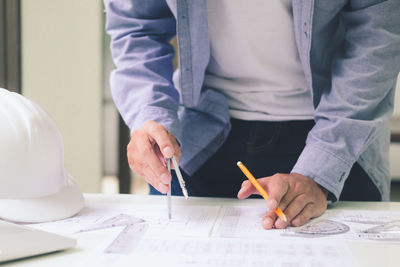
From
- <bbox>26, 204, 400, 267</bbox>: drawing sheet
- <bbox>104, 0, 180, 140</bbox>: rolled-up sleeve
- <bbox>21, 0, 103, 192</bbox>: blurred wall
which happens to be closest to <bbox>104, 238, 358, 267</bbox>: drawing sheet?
<bbox>26, 204, 400, 267</bbox>: drawing sheet

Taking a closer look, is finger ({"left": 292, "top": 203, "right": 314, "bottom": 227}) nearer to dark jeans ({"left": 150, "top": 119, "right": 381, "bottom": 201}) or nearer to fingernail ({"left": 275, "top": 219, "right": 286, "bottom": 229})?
fingernail ({"left": 275, "top": 219, "right": 286, "bottom": 229})

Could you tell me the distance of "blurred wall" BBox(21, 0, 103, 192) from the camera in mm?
2398

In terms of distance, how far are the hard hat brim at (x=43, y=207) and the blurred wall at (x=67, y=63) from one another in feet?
5.89

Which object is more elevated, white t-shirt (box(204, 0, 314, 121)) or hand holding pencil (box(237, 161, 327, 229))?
white t-shirt (box(204, 0, 314, 121))

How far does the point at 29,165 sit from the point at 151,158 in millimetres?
186

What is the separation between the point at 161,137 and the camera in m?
0.74

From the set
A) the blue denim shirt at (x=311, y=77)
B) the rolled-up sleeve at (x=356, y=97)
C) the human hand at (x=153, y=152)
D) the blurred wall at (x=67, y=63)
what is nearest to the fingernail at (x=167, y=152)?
the human hand at (x=153, y=152)

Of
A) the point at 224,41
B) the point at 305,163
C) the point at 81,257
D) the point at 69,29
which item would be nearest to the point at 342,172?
the point at 305,163

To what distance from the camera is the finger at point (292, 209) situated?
2.07ft

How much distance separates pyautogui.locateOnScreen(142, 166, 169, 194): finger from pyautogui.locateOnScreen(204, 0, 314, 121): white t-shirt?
248mm

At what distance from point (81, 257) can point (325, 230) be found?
320mm

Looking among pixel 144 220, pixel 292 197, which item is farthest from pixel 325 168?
pixel 144 220

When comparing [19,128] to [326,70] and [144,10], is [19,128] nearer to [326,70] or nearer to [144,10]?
[144,10]

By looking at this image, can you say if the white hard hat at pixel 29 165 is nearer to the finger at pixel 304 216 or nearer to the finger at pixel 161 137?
the finger at pixel 161 137
